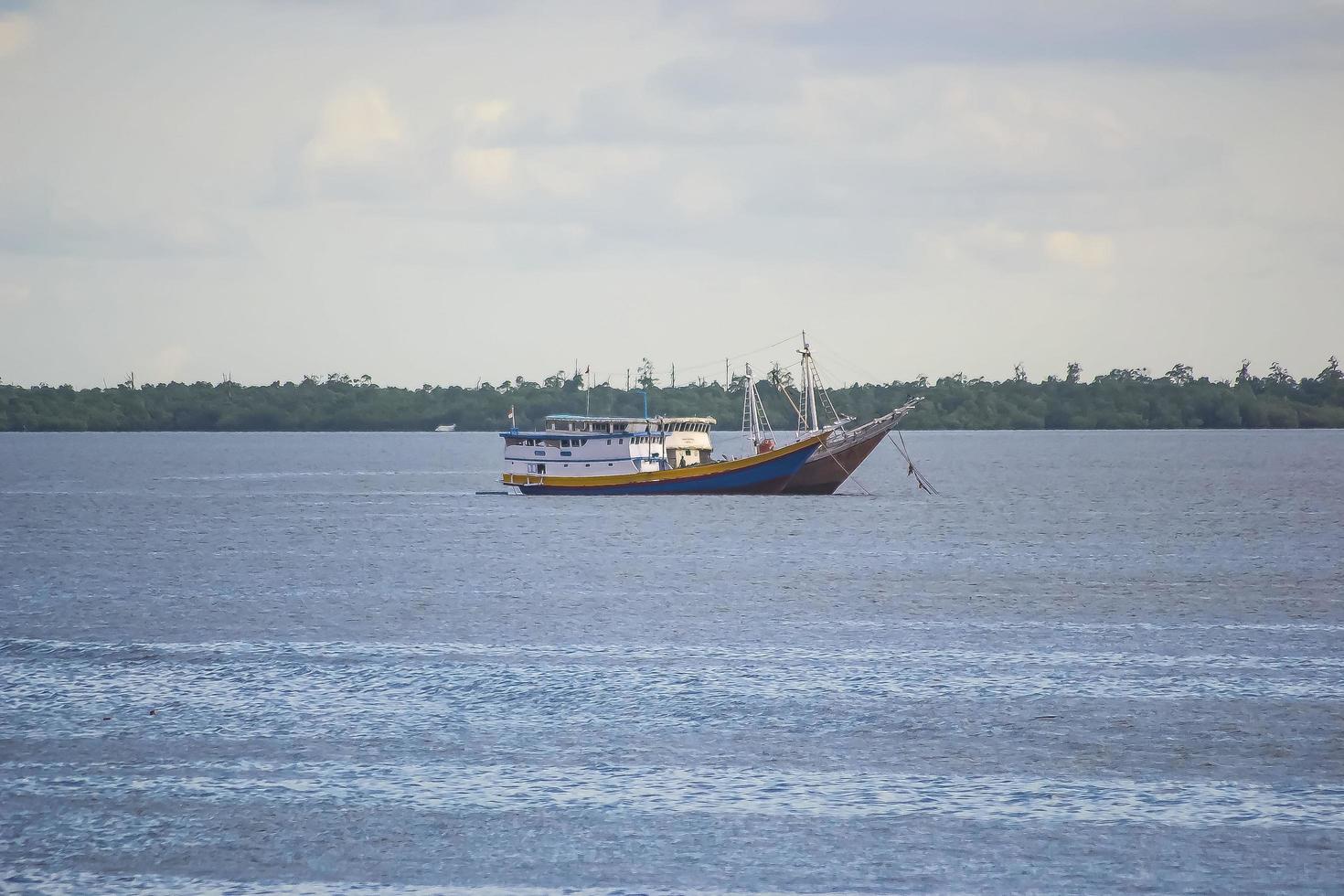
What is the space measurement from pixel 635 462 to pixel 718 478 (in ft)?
21.8

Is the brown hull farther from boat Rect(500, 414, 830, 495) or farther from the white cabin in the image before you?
the white cabin

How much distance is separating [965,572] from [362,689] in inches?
1440

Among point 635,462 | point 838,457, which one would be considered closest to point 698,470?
point 635,462

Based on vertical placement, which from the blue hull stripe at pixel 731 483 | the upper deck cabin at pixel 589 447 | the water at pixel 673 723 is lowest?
the water at pixel 673 723

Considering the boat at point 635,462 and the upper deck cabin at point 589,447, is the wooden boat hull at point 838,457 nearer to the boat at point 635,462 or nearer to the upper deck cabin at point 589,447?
the boat at point 635,462

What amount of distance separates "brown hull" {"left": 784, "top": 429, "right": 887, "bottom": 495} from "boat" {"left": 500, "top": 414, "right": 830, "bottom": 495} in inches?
77.5

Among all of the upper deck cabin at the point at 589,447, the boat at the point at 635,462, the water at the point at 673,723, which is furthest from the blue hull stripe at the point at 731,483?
the water at the point at 673,723

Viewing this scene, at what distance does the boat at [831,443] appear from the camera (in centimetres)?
10994

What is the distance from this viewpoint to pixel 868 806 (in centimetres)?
2523

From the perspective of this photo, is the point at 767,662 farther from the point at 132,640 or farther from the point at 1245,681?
the point at 132,640

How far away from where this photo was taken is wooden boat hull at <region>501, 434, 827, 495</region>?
11188 cm

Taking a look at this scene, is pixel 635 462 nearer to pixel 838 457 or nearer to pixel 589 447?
pixel 589 447

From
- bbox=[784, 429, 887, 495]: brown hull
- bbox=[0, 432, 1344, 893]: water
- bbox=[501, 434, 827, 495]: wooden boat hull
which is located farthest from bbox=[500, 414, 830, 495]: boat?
bbox=[0, 432, 1344, 893]: water

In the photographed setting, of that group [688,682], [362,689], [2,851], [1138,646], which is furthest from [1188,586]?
[2,851]
